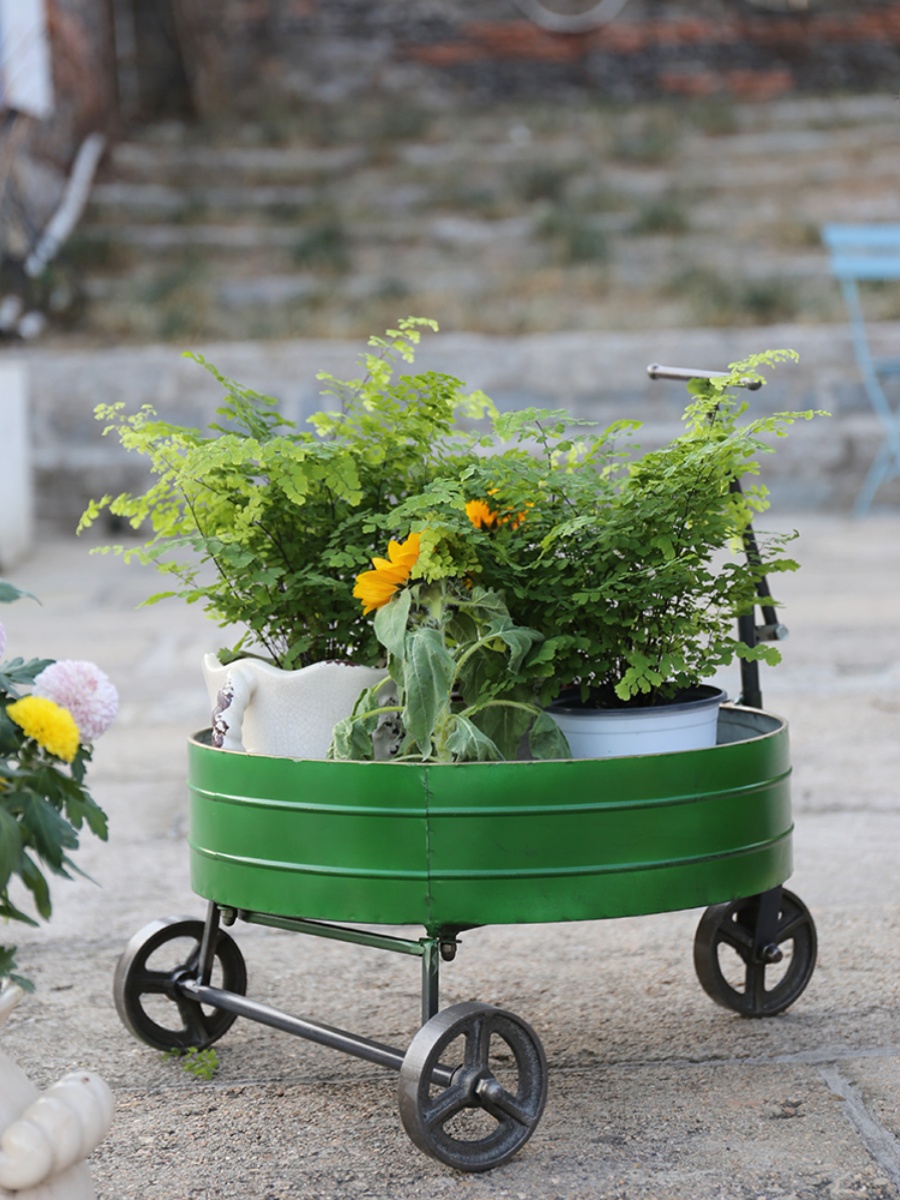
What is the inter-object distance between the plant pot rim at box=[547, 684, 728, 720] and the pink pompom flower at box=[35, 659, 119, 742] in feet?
1.89

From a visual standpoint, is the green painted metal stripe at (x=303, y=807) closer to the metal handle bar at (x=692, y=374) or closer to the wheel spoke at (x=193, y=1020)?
the wheel spoke at (x=193, y=1020)

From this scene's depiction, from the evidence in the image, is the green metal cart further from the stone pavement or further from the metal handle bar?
the metal handle bar

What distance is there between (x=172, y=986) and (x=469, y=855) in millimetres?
577

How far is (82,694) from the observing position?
1.33 metres

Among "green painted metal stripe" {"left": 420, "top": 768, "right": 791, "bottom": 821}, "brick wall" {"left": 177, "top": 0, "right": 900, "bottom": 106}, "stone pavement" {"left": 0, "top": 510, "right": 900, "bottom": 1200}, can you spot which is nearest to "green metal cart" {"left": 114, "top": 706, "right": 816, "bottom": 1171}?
"green painted metal stripe" {"left": 420, "top": 768, "right": 791, "bottom": 821}

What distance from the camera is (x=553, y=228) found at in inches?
387

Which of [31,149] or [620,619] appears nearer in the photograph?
[620,619]

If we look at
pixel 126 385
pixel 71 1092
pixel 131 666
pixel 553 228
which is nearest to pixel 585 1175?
pixel 71 1092

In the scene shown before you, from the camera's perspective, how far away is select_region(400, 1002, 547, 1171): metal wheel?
1487 mm

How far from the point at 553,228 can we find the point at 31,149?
3475mm

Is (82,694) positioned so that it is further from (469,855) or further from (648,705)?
(648,705)

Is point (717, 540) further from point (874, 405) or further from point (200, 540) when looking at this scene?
point (874, 405)

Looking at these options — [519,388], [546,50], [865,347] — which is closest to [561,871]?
[519,388]

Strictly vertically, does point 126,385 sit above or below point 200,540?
below
